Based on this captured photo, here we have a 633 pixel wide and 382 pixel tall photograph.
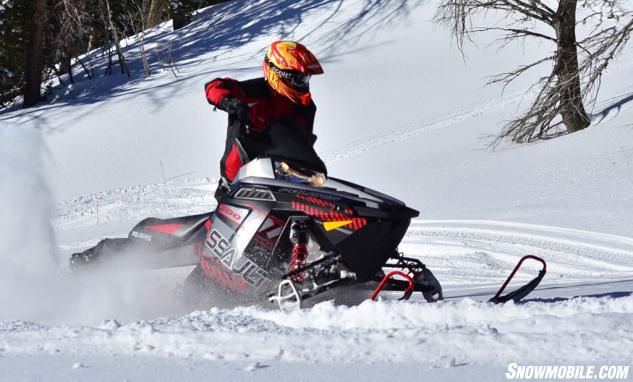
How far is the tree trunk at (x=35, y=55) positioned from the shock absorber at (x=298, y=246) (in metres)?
15.5

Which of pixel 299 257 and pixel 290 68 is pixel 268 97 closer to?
pixel 290 68

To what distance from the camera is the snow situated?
9.39 ft

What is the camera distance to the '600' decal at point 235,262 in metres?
4.40

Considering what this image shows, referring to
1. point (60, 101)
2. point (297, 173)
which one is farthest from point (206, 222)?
point (60, 101)

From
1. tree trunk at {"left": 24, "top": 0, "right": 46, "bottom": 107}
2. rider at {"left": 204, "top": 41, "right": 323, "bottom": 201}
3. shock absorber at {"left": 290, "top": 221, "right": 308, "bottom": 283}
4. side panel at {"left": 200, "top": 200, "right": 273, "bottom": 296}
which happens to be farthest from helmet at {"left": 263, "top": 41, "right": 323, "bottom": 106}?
tree trunk at {"left": 24, "top": 0, "right": 46, "bottom": 107}

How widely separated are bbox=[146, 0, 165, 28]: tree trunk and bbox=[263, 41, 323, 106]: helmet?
21.9 metres

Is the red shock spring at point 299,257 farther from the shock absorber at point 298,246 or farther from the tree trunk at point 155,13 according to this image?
the tree trunk at point 155,13

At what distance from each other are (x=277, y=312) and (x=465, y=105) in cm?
1319

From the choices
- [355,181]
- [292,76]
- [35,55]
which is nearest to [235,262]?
[292,76]

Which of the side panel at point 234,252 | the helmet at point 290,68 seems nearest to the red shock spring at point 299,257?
the side panel at point 234,252

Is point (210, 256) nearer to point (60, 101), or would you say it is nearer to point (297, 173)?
point (297, 173)

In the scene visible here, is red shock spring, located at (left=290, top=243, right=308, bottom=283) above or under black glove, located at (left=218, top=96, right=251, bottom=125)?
under

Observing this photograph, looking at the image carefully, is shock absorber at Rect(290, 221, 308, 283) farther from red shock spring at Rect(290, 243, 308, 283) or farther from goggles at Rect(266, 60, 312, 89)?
goggles at Rect(266, 60, 312, 89)

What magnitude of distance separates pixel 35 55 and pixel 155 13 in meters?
7.82
